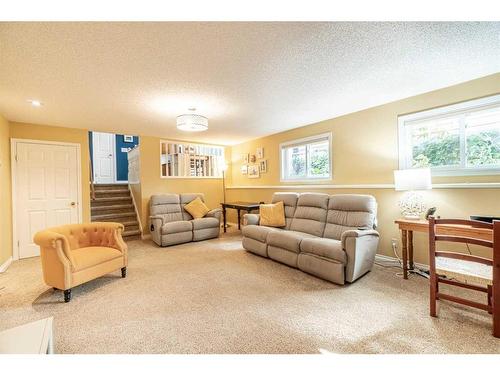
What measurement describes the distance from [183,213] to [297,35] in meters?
4.17

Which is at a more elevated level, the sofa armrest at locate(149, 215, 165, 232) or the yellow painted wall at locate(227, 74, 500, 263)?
the yellow painted wall at locate(227, 74, 500, 263)

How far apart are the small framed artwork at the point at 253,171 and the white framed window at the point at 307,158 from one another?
82 centimetres

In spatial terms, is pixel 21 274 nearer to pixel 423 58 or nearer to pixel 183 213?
pixel 183 213

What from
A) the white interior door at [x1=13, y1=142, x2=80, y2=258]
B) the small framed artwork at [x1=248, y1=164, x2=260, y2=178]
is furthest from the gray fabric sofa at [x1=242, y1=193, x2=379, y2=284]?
the white interior door at [x1=13, y1=142, x2=80, y2=258]

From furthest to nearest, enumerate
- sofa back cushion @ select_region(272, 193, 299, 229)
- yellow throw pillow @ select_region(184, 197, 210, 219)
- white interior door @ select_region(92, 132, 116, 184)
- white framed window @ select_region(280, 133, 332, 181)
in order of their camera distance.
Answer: white interior door @ select_region(92, 132, 116, 184) → yellow throw pillow @ select_region(184, 197, 210, 219) → white framed window @ select_region(280, 133, 332, 181) → sofa back cushion @ select_region(272, 193, 299, 229)

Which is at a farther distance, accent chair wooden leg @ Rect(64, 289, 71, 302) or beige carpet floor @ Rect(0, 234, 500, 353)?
accent chair wooden leg @ Rect(64, 289, 71, 302)

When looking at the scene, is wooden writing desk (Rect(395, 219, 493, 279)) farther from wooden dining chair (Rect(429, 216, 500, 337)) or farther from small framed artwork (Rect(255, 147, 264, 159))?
small framed artwork (Rect(255, 147, 264, 159))

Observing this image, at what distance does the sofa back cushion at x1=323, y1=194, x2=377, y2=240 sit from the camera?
2.93 m

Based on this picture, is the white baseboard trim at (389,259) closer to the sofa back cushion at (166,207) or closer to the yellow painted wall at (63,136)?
the sofa back cushion at (166,207)

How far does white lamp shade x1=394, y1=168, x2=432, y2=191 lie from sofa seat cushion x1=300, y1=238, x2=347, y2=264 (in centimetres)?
107

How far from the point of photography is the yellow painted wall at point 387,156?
251 cm

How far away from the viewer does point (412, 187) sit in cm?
263

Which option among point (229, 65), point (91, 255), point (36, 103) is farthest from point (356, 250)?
point (36, 103)
